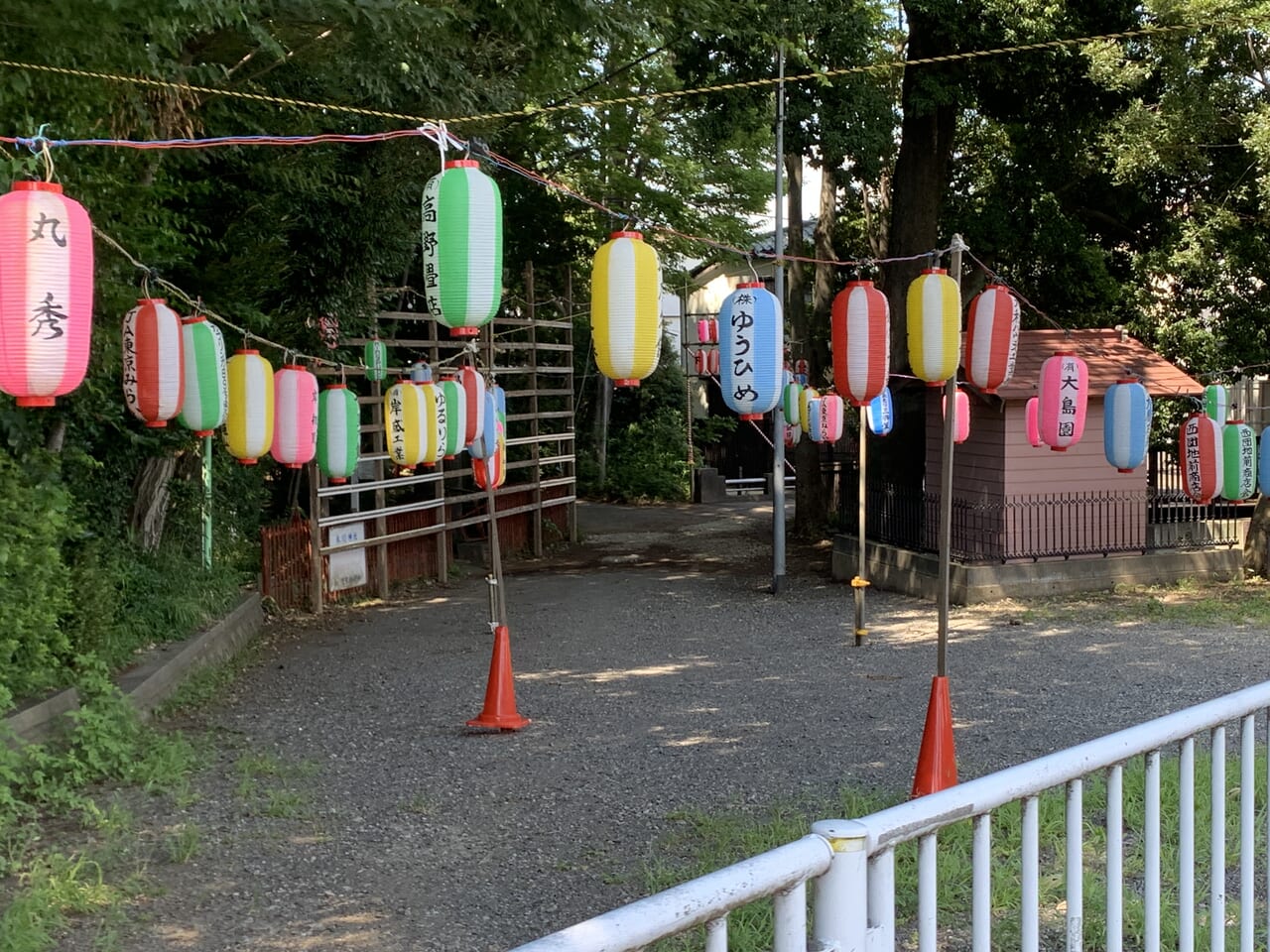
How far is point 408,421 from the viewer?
11523 millimetres

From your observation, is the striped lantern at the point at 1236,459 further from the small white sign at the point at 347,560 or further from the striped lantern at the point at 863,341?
the small white sign at the point at 347,560

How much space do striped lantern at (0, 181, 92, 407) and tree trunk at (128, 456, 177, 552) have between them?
6.08 m

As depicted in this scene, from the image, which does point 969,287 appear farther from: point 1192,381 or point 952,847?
point 952,847

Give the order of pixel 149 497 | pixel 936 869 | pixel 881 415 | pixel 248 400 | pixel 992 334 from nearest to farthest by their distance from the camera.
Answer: pixel 936 869, pixel 248 400, pixel 992 334, pixel 149 497, pixel 881 415

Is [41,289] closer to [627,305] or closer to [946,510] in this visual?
[627,305]

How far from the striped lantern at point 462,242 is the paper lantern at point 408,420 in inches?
219

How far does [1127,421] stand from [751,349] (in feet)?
15.8

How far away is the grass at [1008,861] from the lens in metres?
4.53

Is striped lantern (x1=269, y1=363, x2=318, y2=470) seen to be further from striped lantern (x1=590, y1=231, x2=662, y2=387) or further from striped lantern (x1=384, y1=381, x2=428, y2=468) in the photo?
striped lantern (x1=590, y1=231, x2=662, y2=387)

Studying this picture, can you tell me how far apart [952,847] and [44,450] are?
5920 mm

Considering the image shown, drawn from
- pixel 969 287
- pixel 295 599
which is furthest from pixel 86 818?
pixel 969 287

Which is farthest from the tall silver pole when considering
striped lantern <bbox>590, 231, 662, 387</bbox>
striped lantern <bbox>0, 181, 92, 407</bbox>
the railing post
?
the railing post

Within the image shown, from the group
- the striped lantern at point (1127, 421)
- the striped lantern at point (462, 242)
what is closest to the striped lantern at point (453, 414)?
the striped lantern at point (462, 242)

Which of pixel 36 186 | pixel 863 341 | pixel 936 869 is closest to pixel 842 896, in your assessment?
pixel 936 869
